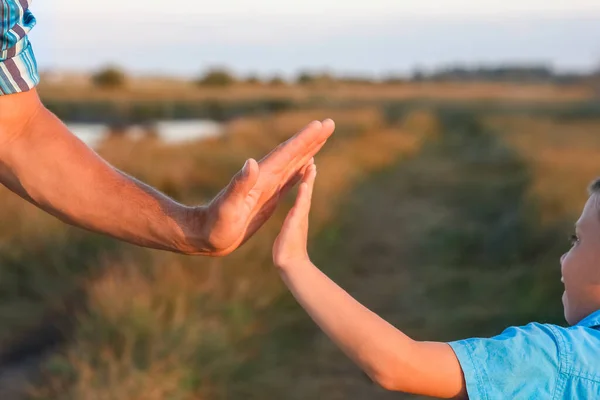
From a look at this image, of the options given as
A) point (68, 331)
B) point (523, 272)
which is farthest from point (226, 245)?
point (523, 272)

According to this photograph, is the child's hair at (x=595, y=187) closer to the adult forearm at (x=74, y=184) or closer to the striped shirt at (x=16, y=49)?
the adult forearm at (x=74, y=184)

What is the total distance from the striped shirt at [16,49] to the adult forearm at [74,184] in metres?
0.09

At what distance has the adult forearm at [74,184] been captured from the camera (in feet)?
5.31

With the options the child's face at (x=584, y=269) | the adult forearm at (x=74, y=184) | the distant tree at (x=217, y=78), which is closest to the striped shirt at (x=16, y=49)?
the adult forearm at (x=74, y=184)

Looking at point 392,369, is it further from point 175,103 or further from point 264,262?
point 175,103

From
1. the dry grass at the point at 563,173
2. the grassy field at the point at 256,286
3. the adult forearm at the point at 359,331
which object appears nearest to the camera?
the adult forearm at the point at 359,331

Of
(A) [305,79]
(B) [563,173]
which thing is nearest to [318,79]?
(A) [305,79]

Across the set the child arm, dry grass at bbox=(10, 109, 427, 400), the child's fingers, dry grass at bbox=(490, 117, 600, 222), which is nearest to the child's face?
the child arm

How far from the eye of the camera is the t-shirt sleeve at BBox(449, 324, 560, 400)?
1.29m

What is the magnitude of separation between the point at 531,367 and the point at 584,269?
0.85 feet

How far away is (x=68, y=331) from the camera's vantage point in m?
4.49

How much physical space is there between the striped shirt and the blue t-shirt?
0.94 meters

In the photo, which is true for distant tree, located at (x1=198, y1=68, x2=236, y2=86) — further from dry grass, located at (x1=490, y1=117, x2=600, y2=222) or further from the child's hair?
the child's hair

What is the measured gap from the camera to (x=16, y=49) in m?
1.55
